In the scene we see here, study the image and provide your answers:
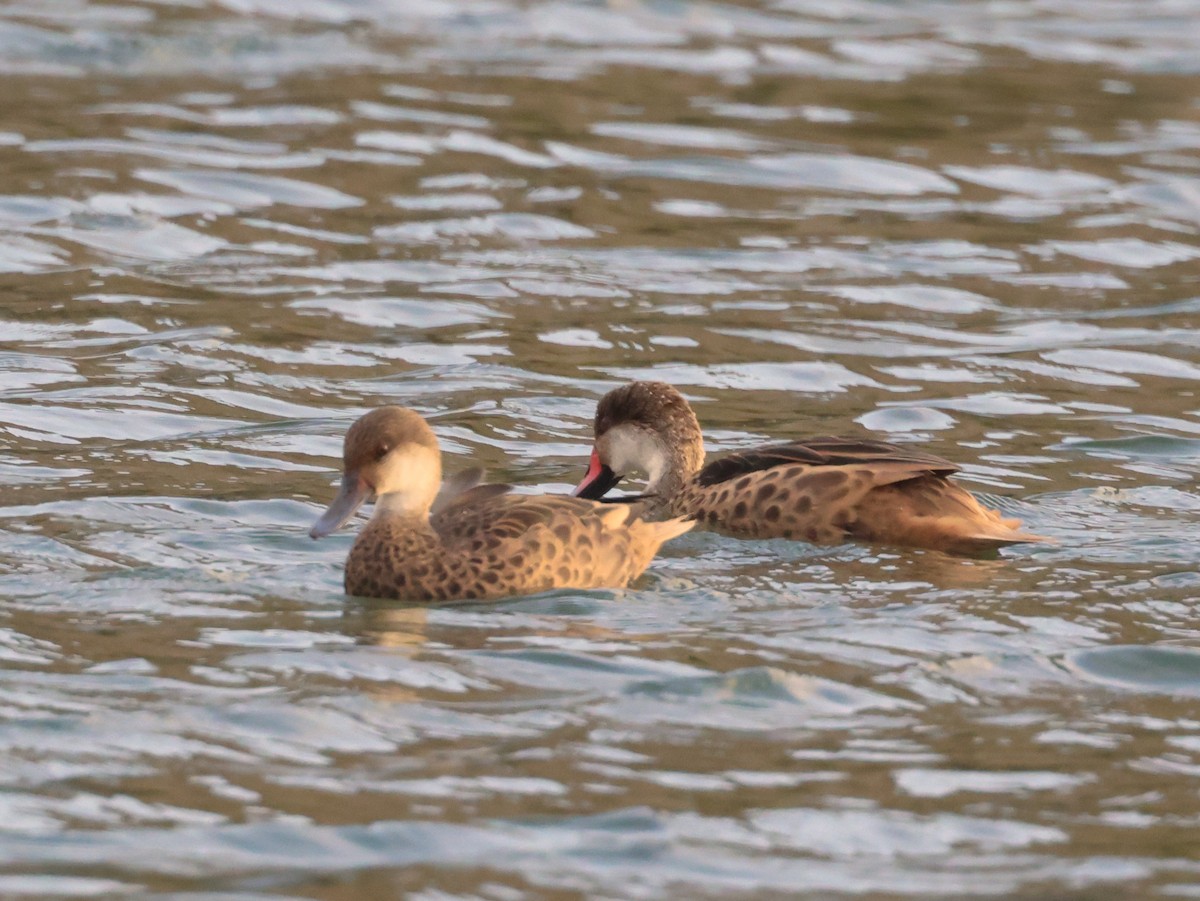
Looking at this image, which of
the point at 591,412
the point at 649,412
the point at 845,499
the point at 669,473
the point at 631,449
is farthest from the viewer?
the point at 591,412

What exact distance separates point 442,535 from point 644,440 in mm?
1780

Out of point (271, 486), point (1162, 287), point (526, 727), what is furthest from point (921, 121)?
point (526, 727)

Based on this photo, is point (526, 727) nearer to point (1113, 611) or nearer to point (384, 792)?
point (384, 792)

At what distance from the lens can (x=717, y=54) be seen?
1986 cm

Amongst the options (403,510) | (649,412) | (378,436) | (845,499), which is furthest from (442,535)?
(649,412)

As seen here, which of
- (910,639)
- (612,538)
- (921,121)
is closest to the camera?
(910,639)

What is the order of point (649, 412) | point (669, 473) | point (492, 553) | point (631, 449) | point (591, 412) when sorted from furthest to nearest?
point (591, 412) → point (669, 473) → point (649, 412) → point (631, 449) → point (492, 553)

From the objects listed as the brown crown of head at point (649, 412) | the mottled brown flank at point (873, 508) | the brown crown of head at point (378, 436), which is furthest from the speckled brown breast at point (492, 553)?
the brown crown of head at point (649, 412)

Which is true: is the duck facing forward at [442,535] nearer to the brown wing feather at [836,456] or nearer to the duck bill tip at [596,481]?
the brown wing feather at [836,456]

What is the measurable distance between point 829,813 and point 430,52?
14.4 meters

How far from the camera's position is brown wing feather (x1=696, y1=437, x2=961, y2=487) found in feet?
28.0

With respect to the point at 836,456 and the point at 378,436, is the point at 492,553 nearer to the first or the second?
the point at 378,436

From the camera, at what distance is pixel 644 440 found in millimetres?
9484

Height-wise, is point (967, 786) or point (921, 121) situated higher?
point (921, 121)
